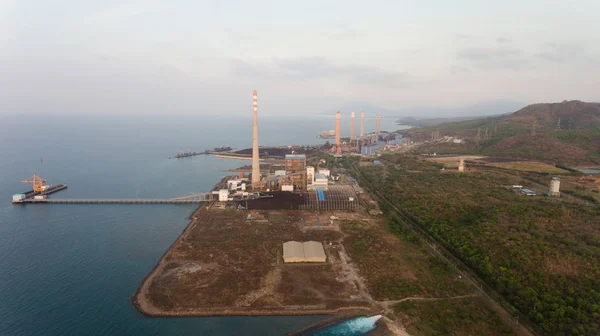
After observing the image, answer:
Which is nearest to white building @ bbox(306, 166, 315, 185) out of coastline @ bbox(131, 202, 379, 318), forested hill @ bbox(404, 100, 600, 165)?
coastline @ bbox(131, 202, 379, 318)

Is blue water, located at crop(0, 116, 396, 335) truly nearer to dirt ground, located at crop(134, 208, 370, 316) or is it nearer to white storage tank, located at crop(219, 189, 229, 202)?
dirt ground, located at crop(134, 208, 370, 316)

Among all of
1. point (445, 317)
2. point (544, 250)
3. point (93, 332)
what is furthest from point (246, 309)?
point (544, 250)

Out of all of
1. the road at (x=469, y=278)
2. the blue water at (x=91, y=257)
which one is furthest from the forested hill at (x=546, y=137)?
the blue water at (x=91, y=257)

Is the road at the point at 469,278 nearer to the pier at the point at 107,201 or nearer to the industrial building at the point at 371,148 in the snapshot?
the pier at the point at 107,201

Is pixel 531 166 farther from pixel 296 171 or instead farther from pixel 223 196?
pixel 223 196

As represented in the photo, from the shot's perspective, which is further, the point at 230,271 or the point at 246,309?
the point at 230,271

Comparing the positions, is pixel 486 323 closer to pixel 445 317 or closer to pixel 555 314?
pixel 445 317
